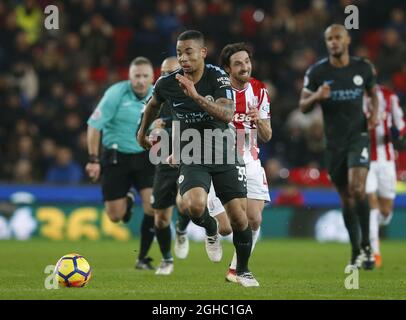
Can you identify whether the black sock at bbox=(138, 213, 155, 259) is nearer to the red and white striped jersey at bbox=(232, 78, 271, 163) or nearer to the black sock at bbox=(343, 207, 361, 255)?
the red and white striped jersey at bbox=(232, 78, 271, 163)

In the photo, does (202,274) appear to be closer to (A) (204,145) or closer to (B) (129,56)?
(A) (204,145)

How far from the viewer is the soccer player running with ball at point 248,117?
31.6 feet

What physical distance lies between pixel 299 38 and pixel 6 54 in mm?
6191

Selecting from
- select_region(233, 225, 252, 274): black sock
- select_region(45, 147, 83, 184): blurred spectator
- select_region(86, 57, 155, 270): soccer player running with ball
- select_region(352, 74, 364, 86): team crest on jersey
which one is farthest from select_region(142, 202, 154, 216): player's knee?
select_region(45, 147, 83, 184): blurred spectator

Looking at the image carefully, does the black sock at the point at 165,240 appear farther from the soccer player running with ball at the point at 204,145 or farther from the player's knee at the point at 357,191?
the player's knee at the point at 357,191

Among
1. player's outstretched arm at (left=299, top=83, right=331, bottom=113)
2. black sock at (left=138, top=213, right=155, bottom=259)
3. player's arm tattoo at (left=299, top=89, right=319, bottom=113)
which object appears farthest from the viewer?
black sock at (left=138, top=213, right=155, bottom=259)

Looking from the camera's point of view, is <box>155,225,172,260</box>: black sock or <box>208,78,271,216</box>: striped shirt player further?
<box>155,225,172,260</box>: black sock

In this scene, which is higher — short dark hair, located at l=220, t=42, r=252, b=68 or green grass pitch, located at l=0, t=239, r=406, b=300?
short dark hair, located at l=220, t=42, r=252, b=68

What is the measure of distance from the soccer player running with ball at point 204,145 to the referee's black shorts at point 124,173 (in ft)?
10.1

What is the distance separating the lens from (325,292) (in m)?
8.35

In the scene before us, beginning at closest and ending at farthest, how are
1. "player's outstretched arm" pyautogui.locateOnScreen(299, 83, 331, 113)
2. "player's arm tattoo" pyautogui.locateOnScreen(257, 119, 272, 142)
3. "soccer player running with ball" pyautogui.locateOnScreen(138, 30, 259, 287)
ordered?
1. "soccer player running with ball" pyautogui.locateOnScreen(138, 30, 259, 287)
2. "player's arm tattoo" pyautogui.locateOnScreen(257, 119, 272, 142)
3. "player's outstretched arm" pyautogui.locateOnScreen(299, 83, 331, 113)

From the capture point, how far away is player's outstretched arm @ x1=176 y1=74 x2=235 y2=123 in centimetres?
824

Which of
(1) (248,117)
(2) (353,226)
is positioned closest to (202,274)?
(1) (248,117)

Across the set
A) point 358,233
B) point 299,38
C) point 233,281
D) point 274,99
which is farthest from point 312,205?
point 233,281
